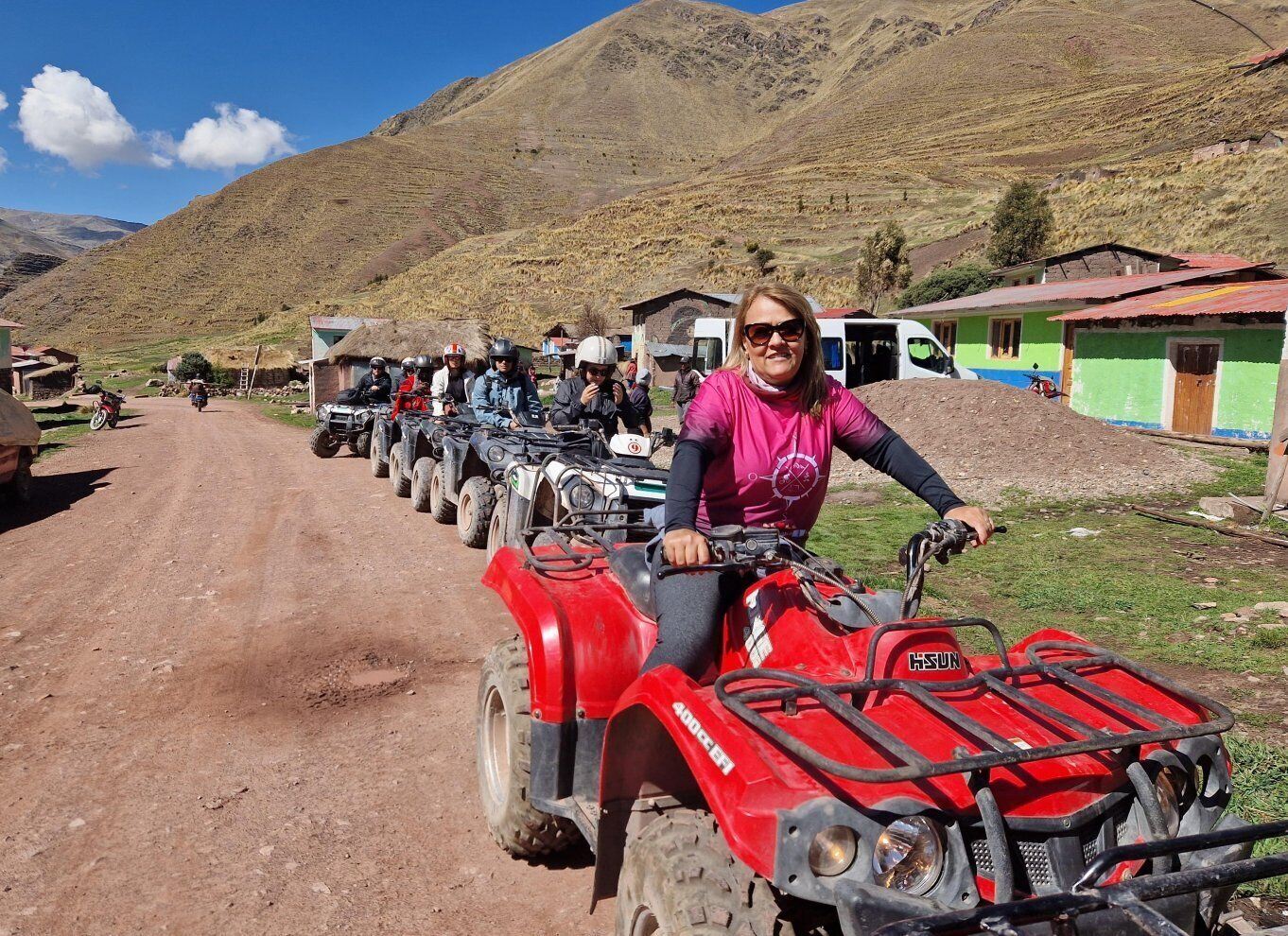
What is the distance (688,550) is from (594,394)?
6293 mm

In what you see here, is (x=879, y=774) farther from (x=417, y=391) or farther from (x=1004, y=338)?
(x=1004, y=338)

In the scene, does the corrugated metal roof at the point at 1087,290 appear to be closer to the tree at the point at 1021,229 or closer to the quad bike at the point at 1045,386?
the quad bike at the point at 1045,386

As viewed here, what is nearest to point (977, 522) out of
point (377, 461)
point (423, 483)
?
point (423, 483)

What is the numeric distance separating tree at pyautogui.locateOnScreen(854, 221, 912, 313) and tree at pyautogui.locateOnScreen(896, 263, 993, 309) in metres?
1.76

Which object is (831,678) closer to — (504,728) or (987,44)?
(504,728)

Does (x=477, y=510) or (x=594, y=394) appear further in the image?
(x=594, y=394)

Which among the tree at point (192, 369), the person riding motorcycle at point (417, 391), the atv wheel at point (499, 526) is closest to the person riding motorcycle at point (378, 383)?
the person riding motorcycle at point (417, 391)

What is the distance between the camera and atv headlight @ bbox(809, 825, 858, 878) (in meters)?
1.72

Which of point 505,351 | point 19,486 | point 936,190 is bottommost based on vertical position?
point 19,486

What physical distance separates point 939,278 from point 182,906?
4795 centimetres

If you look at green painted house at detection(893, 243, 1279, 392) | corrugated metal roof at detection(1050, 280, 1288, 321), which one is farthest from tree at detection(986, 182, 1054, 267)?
corrugated metal roof at detection(1050, 280, 1288, 321)

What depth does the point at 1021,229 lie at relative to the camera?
47250 mm

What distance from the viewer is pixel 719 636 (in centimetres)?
274

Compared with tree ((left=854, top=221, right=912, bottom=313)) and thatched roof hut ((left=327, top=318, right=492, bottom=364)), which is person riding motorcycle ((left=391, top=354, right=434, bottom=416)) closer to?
thatched roof hut ((left=327, top=318, right=492, bottom=364))
